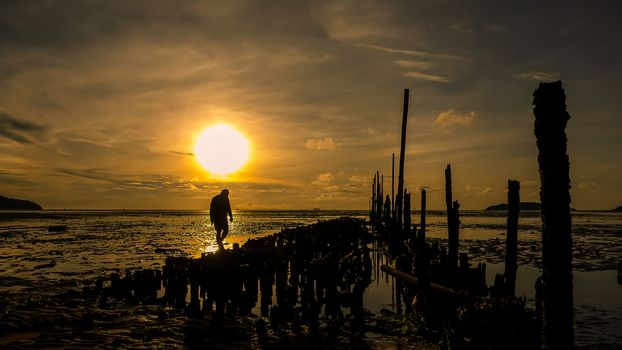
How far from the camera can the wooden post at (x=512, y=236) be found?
11141 mm

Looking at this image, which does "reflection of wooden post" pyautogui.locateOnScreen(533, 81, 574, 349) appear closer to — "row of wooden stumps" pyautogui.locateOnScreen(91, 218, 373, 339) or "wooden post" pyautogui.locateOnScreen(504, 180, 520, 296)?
"wooden post" pyautogui.locateOnScreen(504, 180, 520, 296)

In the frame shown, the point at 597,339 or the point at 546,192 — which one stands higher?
the point at 546,192

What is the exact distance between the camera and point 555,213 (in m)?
→ 6.07

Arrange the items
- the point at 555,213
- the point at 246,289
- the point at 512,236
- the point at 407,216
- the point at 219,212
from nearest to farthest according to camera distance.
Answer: the point at 555,213 < the point at 512,236 < the point at 246,289 < the point at 219,212 < the point at 407,216

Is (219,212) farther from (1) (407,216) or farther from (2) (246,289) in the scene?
(1) (407,216)

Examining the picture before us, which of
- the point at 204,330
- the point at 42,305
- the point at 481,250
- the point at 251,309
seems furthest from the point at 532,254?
the point at 42,305

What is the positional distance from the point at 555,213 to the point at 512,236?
5.90m

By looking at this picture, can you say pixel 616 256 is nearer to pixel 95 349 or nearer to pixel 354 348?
pixel 354 348

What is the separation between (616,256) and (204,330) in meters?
24.2

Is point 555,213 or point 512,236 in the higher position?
point 555,213

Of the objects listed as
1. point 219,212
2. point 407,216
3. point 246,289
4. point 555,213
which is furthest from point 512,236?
point 407,216

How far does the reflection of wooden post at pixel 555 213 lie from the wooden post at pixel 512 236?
4.87 meters

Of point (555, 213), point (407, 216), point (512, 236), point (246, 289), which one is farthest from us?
point (407, 216)

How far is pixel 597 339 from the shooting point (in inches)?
390
